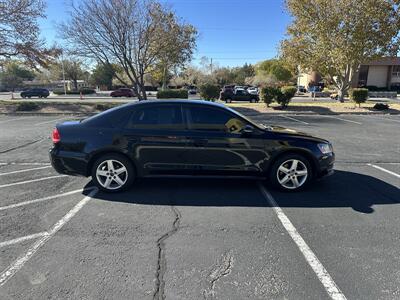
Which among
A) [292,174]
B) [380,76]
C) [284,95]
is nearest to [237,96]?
[284,95]

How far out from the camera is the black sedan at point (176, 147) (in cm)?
467

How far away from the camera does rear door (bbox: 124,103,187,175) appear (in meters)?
4.67

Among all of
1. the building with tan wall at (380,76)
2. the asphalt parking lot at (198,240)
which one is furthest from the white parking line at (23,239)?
the building with tan wall at (380,76)

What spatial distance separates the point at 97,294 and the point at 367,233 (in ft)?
10.2

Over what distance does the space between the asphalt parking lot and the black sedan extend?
0.37 metres

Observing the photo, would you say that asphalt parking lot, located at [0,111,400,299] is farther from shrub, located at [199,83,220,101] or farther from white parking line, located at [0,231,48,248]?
shrub, located at [199,83,220,101]

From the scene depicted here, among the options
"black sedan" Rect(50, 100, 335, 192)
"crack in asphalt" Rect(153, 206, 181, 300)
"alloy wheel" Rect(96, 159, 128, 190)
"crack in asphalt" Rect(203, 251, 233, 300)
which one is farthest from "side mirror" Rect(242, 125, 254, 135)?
"crack in asphalt" Rect(203, 251, 233, 300)

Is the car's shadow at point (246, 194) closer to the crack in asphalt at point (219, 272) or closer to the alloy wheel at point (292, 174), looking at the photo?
the alloy wheel at point (292, 174)

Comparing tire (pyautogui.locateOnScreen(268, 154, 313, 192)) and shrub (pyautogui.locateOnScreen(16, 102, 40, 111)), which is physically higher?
shrub (pyautogui.locateOnScreen(16, 102, 40, 111))

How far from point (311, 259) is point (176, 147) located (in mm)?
2523

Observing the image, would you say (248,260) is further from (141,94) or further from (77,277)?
(141,94)

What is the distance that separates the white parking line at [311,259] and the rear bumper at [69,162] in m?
3.01

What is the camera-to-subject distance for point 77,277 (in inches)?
107

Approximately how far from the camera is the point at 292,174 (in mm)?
Result: 4832
